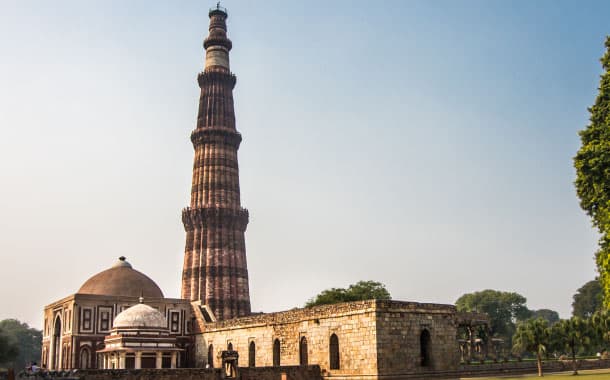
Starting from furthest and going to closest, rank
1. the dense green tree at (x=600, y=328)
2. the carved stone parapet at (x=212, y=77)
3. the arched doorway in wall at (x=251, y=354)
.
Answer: the carved stone parapet at (x=212, y=77)
the dense green tree at (x=600, y=328)
the arched doorway in wall at (x=251, y=354)

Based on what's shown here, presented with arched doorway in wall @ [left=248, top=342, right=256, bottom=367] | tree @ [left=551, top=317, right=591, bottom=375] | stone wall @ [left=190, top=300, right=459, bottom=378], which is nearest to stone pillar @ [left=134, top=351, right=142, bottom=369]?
arched doorway in wall @ [left=248, top=342, right=256, bottom=367]

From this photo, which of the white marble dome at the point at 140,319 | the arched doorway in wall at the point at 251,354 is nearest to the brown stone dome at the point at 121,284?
the white marble dome at the point at 140,319

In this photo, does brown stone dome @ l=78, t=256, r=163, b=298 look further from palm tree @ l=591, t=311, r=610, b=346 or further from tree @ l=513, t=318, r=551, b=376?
palm tree @ l=591, t=311, r=610, b=346

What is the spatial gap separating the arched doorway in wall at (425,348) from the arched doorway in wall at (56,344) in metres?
26.8

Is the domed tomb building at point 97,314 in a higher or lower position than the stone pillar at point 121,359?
higher

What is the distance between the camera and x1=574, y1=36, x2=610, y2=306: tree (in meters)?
21.2

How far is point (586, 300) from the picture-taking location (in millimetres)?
92938

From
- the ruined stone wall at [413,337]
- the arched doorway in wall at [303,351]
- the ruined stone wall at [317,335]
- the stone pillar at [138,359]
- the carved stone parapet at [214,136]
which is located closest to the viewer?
the ruined stone wall at [413,337]

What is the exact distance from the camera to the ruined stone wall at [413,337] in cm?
2423

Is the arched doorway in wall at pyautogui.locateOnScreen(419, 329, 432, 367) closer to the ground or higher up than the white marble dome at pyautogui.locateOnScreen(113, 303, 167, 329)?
closer to the ground

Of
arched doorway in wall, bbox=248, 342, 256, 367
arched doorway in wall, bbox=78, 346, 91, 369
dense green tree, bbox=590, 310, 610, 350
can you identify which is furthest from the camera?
dense green tree, bbox=590, 310, 610, 350

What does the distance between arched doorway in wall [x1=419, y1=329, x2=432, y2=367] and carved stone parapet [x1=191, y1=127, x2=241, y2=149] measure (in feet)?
99.6

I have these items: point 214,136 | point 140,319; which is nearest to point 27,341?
point 214,136

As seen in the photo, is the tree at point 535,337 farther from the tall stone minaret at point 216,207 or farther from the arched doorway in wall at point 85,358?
the arched doorway in wall at point 85,358
